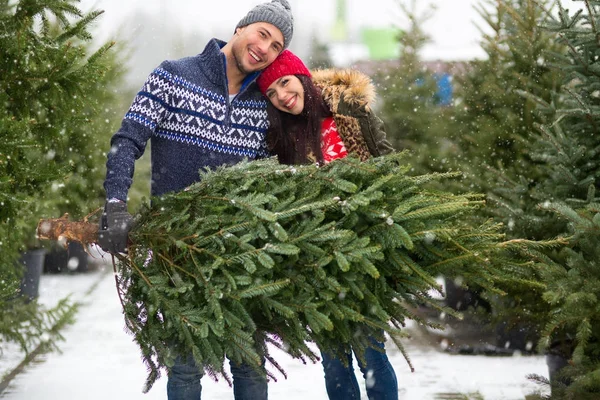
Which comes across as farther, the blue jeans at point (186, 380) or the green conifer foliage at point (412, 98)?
the green conifer foliage at point (412, 98)

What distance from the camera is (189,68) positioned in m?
3.61

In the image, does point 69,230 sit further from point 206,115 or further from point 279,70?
point 279,70

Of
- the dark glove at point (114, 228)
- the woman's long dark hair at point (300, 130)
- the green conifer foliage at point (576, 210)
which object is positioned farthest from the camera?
the green conifer foliage at point (576, 210)

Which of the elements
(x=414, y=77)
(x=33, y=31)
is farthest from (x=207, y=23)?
(x=33, y=31)

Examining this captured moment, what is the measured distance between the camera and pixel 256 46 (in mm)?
3615

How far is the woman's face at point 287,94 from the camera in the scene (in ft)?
12.1

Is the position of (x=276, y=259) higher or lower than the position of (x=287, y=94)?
lower

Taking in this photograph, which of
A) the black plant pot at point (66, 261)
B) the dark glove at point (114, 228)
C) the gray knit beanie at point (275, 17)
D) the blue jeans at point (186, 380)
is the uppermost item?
the gray knit beanie at point (275, 17)

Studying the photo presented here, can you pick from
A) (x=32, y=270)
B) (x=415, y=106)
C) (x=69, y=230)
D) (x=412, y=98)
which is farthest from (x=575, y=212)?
(x=32, y=270)

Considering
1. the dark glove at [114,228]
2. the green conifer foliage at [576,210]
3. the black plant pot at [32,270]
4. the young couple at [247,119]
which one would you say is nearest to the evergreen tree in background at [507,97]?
the green conifer foliage at [576,210]

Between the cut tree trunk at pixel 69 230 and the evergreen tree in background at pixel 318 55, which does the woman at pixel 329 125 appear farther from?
the evergreen tree in background at pixel 318 55

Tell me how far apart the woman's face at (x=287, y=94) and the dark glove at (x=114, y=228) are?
0.94 metres

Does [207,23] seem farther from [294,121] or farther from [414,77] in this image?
[294,121]

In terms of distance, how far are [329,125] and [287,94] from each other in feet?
1.01
